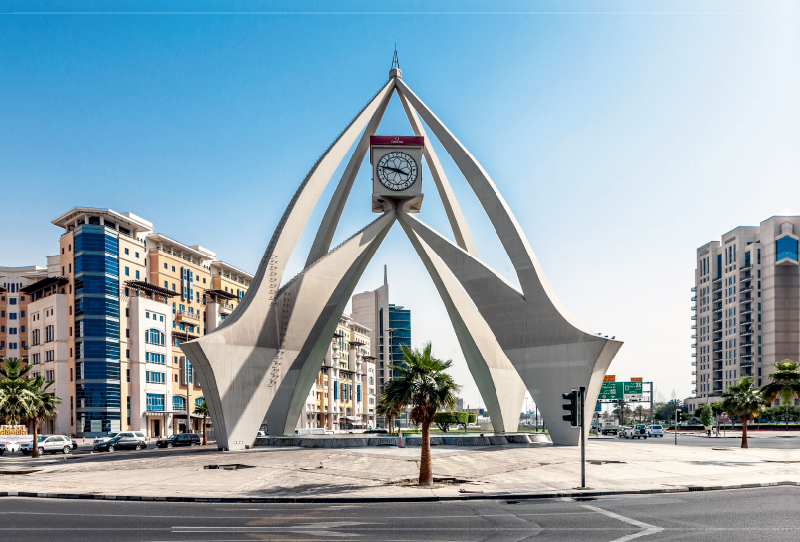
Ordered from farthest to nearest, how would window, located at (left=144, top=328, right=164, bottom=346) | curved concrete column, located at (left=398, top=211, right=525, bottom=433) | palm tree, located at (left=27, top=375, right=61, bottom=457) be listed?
window, located at (left=144, top=328, right=164, bottom=346) < palm tree, located at (left=27, top=375, right=61, bottom=457) < curved concrete column, located at (left=398, top=211, right=525, bottom=433)

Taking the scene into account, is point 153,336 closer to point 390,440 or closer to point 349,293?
point 349,293

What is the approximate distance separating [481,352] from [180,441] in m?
28.5

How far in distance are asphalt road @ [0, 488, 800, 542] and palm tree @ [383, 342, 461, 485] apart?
3603mm

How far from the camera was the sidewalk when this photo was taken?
20891 mm

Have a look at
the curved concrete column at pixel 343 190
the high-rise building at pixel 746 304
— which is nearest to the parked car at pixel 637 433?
the curved concrete column at pixel 343 190

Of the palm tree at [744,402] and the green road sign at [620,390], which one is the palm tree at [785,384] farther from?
the green road sign at [620,390]

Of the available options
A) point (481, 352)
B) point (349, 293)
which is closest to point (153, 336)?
point (349, 293)

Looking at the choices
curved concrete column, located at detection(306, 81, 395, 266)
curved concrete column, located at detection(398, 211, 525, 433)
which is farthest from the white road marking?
curved concrete column, located at detection(306, 81, 395, 266)

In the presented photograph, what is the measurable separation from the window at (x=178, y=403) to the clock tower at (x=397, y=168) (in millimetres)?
60105

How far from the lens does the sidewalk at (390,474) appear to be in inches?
822

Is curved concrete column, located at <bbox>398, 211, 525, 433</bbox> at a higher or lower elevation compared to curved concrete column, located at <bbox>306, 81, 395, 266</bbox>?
lower

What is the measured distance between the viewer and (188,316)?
328 feet

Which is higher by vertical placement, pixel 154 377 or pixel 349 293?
pixel 349 293

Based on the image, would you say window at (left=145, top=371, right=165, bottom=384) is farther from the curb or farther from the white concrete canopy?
the curb
